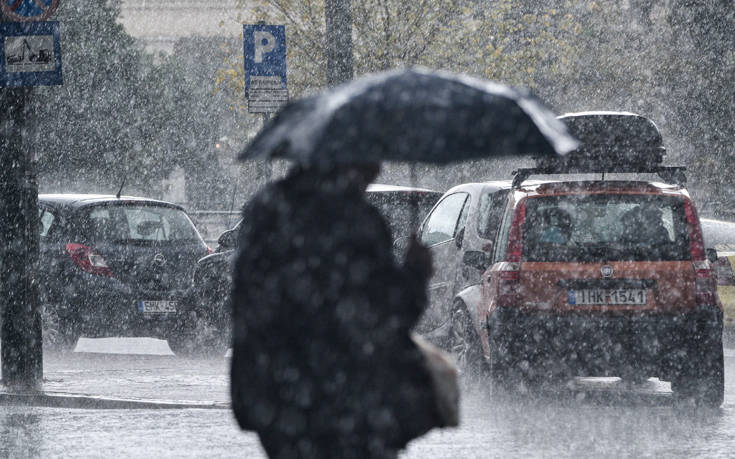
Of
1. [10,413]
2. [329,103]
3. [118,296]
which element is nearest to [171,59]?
[118,296]

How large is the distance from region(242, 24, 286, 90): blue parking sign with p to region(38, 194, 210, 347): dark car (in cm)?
186

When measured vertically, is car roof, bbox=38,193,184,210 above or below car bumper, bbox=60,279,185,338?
above

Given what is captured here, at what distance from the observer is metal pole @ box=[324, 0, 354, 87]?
14547mm

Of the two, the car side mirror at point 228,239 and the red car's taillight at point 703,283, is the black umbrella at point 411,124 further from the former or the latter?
the car side mirror at point 228,239

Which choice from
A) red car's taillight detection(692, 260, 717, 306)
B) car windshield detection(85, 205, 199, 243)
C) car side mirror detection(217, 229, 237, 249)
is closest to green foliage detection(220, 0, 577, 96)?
car windshield detection(85, 205, 199, 243)

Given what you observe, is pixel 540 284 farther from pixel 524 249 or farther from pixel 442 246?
pixel 442 246

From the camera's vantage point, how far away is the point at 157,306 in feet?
47.6

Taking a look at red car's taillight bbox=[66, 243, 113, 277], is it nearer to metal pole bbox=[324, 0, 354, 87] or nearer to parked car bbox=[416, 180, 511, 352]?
metal pole bbox=[324, 0, 354, 87]

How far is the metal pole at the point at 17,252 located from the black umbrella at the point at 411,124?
725 centimetres

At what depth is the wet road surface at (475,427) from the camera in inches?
333

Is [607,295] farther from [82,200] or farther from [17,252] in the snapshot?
[82,200]

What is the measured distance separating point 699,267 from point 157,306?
6.27m

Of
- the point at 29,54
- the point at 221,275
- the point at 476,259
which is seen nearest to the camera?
the point at 476,259

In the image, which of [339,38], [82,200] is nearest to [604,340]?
[339,38]
